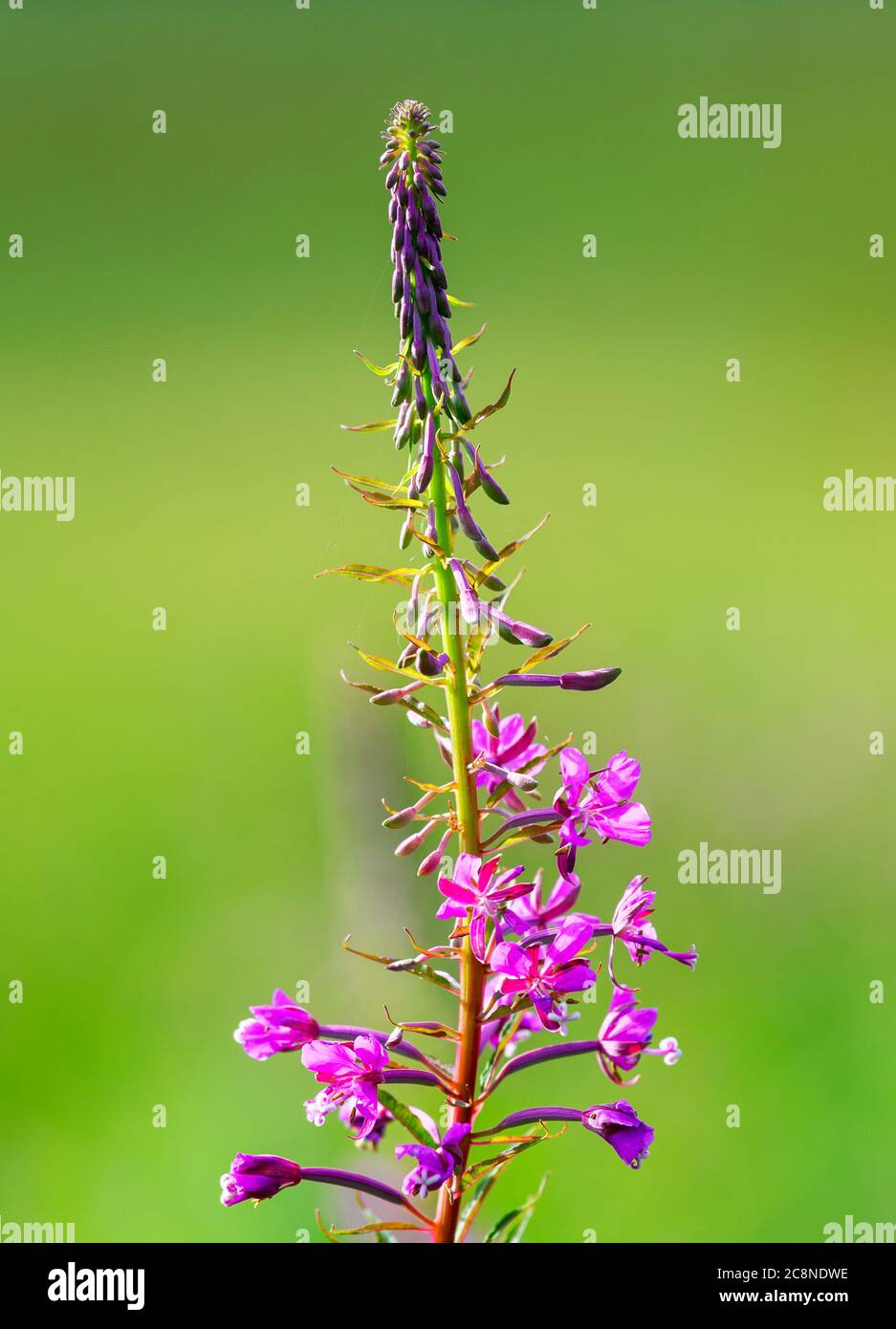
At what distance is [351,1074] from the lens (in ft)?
11.8

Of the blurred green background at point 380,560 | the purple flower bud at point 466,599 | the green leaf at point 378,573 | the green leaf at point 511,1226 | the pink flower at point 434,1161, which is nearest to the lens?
the pink flower at point 434,1161

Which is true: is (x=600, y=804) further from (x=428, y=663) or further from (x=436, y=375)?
(x=436, y=375)

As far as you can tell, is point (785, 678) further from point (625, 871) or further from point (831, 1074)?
point (831, 1074)

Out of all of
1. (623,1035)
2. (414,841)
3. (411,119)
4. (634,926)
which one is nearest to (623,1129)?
(623,1035)

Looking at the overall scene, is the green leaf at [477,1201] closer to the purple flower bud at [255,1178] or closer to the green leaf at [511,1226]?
the green leaf at [511,1226]

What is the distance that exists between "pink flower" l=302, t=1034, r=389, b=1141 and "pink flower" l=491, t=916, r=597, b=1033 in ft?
1.48

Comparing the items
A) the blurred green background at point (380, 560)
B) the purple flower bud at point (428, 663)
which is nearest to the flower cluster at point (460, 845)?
the purple flower bud at point (428, 663)

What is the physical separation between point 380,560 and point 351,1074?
1159 cm

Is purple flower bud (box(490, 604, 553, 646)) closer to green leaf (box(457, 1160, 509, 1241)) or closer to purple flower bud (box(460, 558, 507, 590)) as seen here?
purple flower bud (box(460, 558, 507, 590))

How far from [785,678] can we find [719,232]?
359 inches

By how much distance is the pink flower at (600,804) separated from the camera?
11.7 ft

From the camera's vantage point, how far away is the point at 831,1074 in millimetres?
9227

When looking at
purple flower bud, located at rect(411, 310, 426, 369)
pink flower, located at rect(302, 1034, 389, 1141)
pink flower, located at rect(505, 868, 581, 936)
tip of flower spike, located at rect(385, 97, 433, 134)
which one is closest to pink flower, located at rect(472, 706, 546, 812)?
pink flower, located at rect(505, 868, 581, 936)
